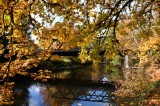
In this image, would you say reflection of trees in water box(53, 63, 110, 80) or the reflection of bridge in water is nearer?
the reflection of bridge in water

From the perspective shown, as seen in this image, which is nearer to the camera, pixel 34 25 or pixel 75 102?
pixel 34 25

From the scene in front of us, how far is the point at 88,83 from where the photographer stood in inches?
868

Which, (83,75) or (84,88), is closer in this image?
(84,88)

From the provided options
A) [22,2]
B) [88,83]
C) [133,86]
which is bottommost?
[88,83]

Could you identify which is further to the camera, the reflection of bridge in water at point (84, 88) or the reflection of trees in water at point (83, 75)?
the reflection of trees in water at point (83, 75)

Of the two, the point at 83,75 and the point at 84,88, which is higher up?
the point at 84,88

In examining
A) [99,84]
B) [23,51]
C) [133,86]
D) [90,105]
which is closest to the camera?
[23,51]

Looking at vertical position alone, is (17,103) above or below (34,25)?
below

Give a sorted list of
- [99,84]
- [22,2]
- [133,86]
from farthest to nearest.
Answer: [99,84] → [133,86] → [22,2]

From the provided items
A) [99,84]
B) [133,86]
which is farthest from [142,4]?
[99,84]

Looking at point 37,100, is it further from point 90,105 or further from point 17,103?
point 90,105

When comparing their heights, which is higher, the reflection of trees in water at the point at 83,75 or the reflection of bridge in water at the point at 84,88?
the reflection of bridge in water at the point at 84,88

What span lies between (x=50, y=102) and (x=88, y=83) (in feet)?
27.3

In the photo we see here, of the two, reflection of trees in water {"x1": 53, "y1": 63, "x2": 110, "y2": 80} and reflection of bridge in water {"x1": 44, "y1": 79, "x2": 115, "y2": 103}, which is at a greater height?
reflection of bridge in water {"x1": 44, "y1": 79, "x2": 115, "y2": 103}
